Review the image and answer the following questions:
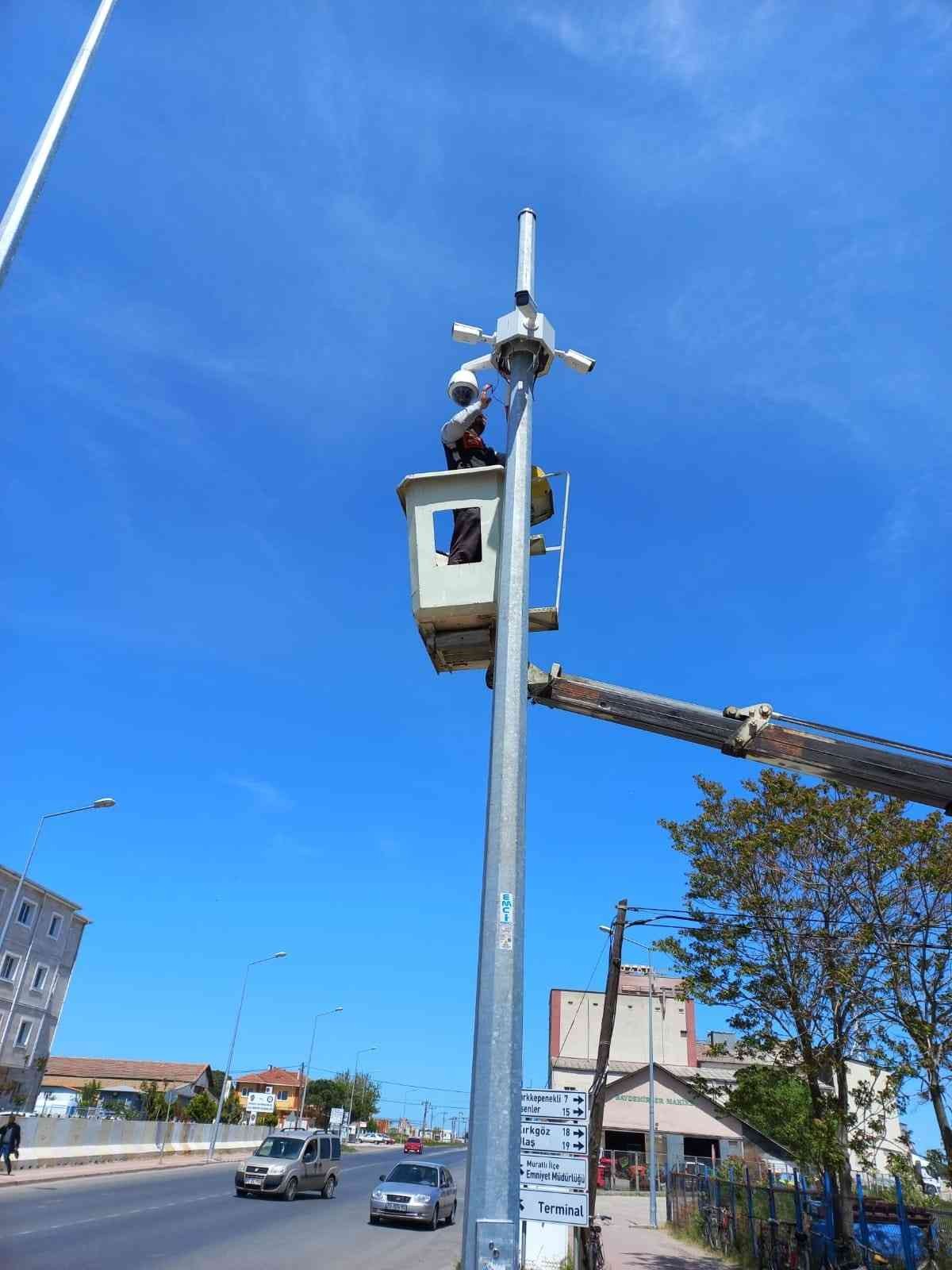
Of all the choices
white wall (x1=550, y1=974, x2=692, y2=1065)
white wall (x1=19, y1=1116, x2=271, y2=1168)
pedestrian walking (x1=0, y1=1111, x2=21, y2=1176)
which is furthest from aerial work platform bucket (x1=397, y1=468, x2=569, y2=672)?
white wall (x1=550, y1=974, x2=692, y2=1065)

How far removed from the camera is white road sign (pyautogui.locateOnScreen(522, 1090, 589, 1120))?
26.6 ft

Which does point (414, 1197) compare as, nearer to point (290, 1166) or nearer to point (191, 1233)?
point (290, 1166)

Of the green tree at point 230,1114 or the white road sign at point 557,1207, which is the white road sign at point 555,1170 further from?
the green tree at point 230,1114

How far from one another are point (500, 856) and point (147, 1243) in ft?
55.7

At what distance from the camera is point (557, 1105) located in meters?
8.20

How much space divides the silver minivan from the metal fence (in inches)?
477

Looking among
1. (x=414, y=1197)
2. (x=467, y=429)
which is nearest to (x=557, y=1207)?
(x=467, y=429)

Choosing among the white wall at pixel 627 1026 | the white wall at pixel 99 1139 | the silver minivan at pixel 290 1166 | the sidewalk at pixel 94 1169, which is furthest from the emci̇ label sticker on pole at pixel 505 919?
the white wall at pixel 627 1026

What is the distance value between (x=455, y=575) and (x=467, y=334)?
125cm

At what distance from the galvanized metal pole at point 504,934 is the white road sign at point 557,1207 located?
527 centimetres

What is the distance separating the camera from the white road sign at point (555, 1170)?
7.72m

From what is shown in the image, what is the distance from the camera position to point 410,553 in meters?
4.61

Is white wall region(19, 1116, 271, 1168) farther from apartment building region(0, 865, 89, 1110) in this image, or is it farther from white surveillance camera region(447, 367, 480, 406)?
white surveillance camera region(447, 367, 480, 406)

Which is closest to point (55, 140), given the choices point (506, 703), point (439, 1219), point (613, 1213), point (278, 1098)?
point (506, 703)
